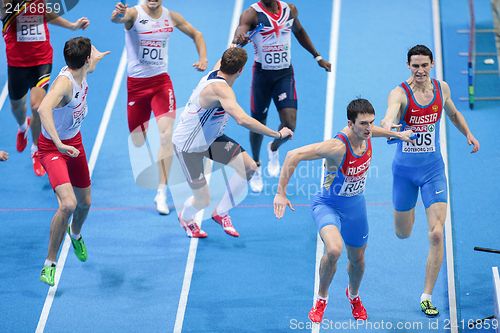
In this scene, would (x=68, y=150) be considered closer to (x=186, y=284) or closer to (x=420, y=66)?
(x=186, y=284)

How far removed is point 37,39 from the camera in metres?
11.1

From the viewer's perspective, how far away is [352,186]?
27.5ft

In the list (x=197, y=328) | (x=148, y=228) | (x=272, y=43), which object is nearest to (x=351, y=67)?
(x=272, y=43)

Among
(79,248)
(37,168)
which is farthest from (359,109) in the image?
(37,168)

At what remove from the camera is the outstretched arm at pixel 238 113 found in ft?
28.9

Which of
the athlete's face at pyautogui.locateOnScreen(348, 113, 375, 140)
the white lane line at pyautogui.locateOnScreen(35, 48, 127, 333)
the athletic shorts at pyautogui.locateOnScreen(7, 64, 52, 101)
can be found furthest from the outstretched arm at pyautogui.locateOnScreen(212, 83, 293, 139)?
the athletic shorts at pyautogui.locateOnScreen(7, 64, 52, 101)

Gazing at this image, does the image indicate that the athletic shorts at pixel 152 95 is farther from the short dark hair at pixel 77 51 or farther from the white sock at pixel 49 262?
the white sock at pixel 49 262

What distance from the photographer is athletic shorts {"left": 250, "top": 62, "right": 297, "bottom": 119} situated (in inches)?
424

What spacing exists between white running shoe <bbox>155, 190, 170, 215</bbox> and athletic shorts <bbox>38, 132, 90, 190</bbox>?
1.54 m

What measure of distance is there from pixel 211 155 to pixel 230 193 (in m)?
0.70

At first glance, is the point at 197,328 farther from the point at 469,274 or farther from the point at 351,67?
the point at 351,67

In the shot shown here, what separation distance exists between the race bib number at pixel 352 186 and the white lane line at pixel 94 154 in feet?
10.7

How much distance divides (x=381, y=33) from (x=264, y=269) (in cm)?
564

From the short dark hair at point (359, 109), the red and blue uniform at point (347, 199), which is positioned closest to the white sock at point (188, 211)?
the red and blue uniform at point (347, 199)
